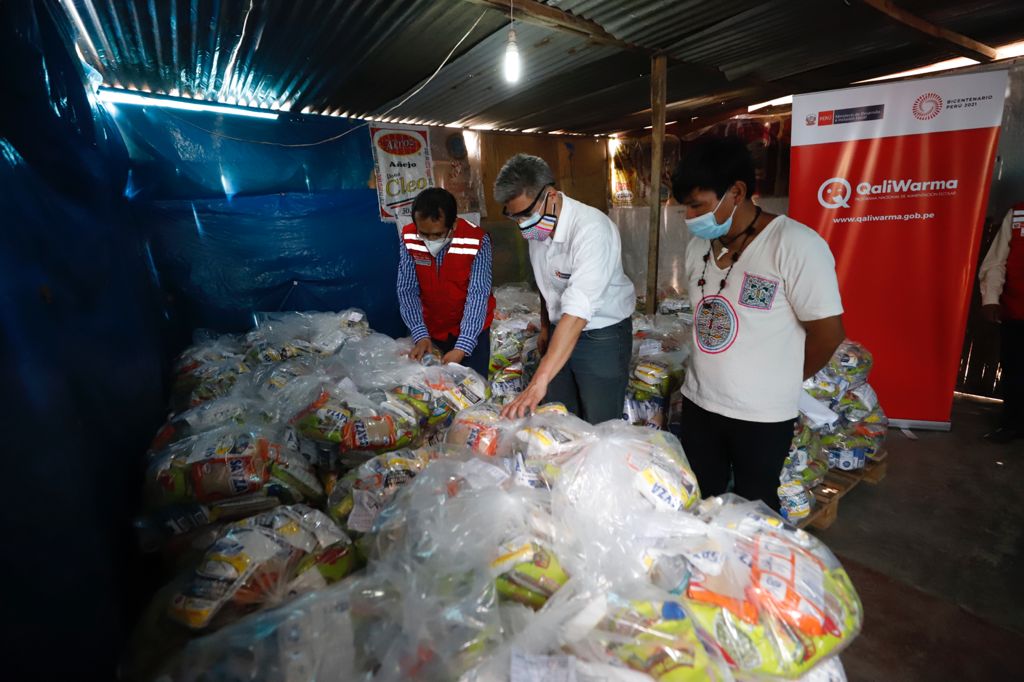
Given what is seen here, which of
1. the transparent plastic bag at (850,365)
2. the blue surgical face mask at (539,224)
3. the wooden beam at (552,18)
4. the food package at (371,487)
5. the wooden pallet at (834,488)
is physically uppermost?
the wooden beam at (552,18)

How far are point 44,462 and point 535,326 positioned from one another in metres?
2.78

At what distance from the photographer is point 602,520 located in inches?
39.2

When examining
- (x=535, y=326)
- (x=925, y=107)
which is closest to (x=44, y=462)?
(x=535, y=326)

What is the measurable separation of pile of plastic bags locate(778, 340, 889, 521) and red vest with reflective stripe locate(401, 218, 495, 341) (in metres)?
1.74

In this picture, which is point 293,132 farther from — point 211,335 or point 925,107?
point 925,107

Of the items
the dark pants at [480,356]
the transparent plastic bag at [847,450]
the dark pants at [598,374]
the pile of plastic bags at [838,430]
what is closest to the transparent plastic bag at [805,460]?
the pile of plastic bags at [838,430]

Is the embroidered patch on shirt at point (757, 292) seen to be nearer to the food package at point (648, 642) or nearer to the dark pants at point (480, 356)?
the food package at point (648, 642)

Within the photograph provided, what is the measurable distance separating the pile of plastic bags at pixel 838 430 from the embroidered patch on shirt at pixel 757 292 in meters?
1.17

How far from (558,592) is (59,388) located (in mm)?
1158

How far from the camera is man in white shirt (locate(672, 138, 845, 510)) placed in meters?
1.41

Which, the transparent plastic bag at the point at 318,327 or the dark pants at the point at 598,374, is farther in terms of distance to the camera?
the transparent plastic bag at the point at 318,327

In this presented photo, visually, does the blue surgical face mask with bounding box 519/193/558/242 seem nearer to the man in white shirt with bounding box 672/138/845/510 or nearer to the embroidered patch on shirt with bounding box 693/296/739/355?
the man in white shirt with bounding box 672/138/845/510

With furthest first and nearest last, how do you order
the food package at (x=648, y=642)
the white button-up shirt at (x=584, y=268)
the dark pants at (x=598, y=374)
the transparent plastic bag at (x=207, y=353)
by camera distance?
the transparent plastic bag at (x=207, y=353) < the dark pants at (x=598, y=374) < the white button-up shirt at (x=584, y=268) < the food package at (x=648, y=642)

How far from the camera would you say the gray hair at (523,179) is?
169cm
